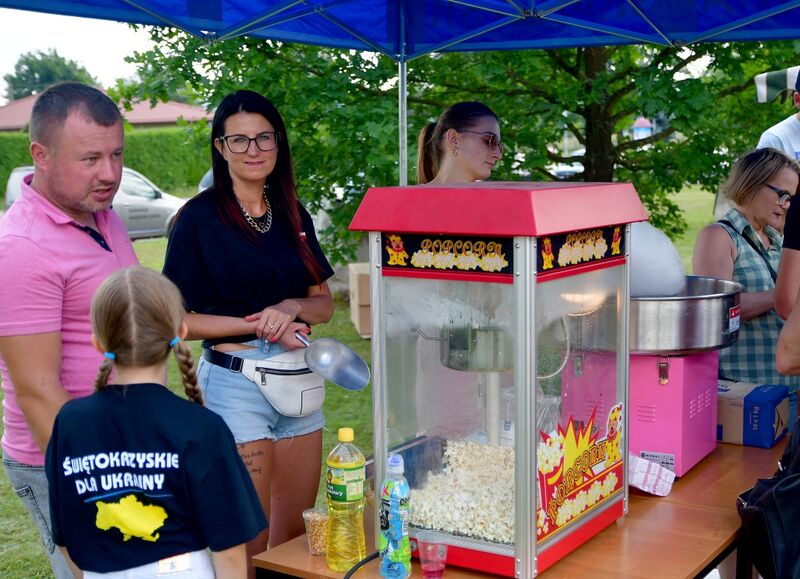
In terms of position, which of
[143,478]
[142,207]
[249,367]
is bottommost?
[143,478]

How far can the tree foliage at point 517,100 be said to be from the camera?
14.7ft

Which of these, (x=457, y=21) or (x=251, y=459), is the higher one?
(x=457, y=21)

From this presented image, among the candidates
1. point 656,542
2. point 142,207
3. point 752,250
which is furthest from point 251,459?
point 142,207

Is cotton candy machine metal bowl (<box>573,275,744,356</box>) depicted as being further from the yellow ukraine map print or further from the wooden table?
the yellow ukraine map print

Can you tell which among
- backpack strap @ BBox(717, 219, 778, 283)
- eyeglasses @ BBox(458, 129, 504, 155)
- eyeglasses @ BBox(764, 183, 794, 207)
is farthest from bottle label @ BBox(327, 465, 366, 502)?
eyeglasses @ BBox(764, 183, 794, 207)

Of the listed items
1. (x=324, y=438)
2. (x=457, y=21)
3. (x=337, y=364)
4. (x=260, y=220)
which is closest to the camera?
(x=337, y=364)

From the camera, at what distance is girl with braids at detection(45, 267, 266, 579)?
4.99ft

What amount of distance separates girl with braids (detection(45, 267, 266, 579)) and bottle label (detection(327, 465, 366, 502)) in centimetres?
21

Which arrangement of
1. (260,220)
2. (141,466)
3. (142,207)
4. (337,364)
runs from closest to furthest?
(141,466) → (337,364) → (260,220) → (142,207)

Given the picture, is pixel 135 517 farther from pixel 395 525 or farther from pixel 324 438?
pixel 324 438

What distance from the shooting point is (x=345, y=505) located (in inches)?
69.6

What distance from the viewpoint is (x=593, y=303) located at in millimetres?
1869

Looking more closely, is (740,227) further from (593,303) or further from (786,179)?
(593,303)

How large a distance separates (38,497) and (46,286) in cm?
47
